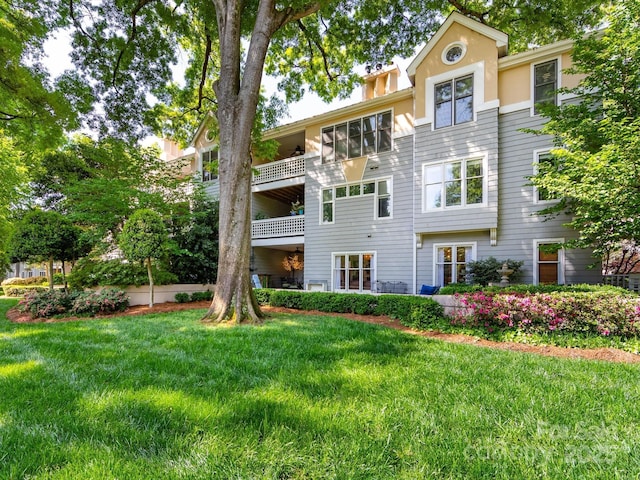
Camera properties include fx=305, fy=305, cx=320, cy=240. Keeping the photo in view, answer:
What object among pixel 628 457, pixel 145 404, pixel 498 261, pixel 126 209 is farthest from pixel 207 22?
pixel 628 457

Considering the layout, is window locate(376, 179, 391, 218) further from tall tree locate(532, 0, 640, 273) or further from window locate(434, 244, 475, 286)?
tall tree locate(532, 0, 640, 273)

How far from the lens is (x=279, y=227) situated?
49.4ft

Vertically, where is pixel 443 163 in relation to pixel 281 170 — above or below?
below

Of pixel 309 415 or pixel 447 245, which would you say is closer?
pixel 309 415

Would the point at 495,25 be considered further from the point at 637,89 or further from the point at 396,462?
the point at 396,462

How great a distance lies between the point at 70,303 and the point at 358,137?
11667 mm

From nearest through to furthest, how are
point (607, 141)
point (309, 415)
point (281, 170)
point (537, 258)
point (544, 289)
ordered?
point (309, 415) < point (607, 141) < point (544, 289) < point (537, 258) < point (281, 170)

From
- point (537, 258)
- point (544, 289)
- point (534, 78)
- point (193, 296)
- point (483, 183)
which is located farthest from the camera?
point (193, 296)

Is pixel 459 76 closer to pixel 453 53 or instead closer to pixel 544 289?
pixel 453 53

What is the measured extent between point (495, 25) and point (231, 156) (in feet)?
37.4

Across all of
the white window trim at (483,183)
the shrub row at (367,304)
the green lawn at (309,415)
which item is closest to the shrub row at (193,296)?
the shrub row at (367,304)

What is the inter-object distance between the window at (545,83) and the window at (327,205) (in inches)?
310

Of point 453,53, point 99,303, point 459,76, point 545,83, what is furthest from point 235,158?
point 545,83

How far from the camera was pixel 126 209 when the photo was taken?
38.0 ft
